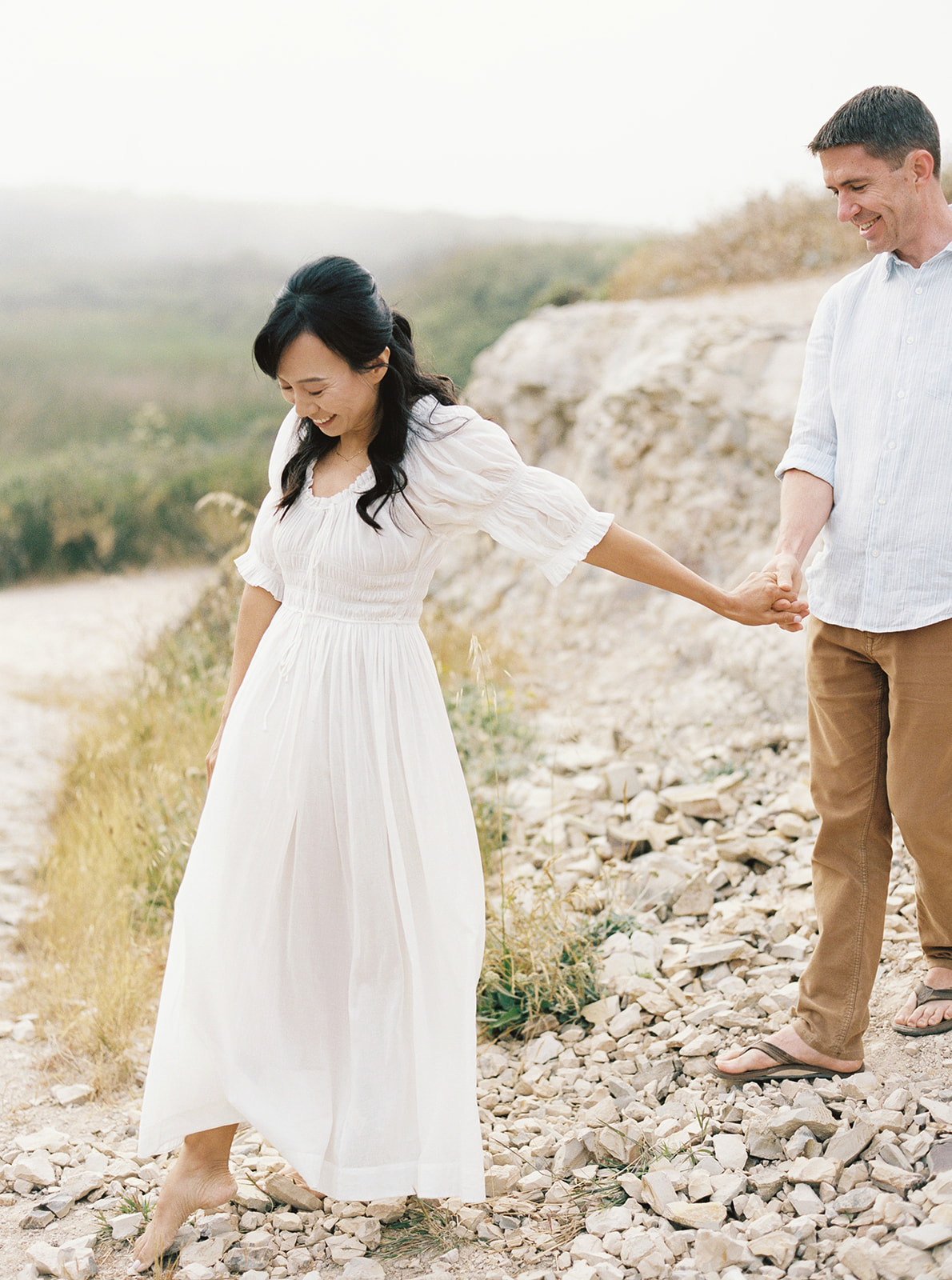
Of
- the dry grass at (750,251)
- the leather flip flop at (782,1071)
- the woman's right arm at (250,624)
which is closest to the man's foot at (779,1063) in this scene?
the leather flip flop at (782,1071)

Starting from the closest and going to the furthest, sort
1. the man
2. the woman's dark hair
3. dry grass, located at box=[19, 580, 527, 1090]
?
the woman's dark hair → the man → dry grass, located at box=[19, 580, 527, 1090]

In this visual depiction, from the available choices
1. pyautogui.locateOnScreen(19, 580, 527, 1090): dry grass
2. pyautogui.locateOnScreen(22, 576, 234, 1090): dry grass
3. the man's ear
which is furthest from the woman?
pyautogui.locateOnScreen(22, 576, 234, 1090): dry grass

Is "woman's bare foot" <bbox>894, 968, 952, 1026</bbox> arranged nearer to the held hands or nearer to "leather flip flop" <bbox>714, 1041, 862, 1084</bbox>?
"leather flip flop" <bbox>714, 1041, 862, 1084</bbox>

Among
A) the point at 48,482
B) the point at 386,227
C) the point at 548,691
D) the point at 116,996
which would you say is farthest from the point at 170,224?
the point at 116,996

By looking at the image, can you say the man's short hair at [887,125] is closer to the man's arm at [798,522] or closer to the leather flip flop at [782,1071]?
the man's arm at [798,522]

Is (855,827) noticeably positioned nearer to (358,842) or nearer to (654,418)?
(358,842)

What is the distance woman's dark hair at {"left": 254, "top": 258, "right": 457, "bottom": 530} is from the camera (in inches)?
78.0

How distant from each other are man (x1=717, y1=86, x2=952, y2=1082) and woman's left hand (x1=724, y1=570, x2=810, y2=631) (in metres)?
0.03

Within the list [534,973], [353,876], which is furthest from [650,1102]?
[353,876]

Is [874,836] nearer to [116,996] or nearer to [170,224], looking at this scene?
[116,996]

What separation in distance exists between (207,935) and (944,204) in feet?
6.93

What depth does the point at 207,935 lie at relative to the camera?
85.6 inches

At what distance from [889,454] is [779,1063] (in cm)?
134

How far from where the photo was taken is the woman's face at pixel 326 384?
78.7 inches
